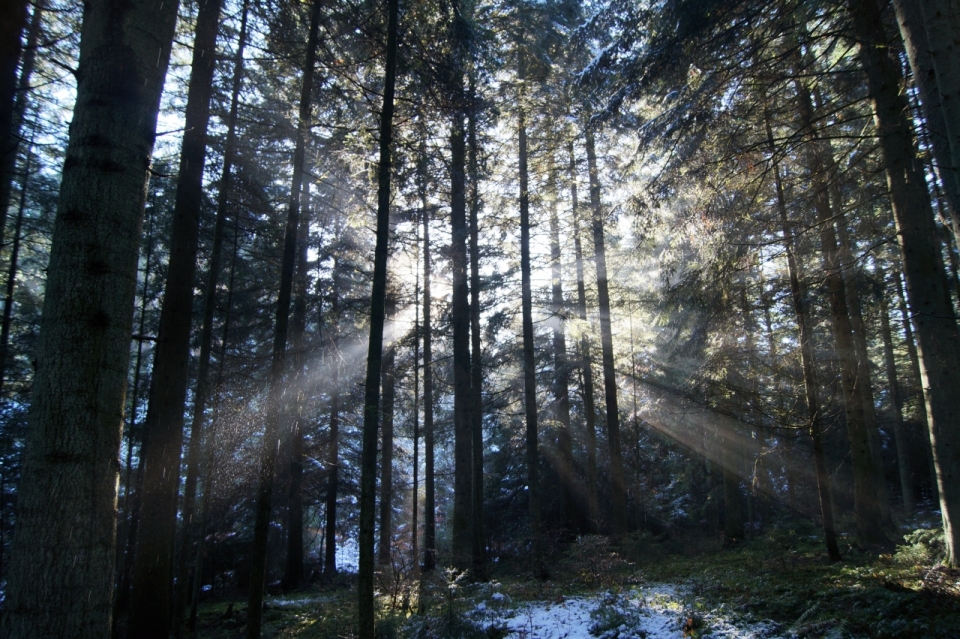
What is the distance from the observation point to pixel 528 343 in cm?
1245

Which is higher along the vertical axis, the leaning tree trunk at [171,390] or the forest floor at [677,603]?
the leaning tree trunk at [171,390]

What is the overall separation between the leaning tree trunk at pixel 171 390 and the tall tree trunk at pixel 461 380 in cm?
519

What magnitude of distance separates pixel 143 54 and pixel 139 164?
30.4 inches

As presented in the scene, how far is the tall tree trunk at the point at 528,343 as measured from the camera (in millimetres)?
11414

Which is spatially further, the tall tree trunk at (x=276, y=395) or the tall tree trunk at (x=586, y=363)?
the tall tree trunk at (x=586, y=363)

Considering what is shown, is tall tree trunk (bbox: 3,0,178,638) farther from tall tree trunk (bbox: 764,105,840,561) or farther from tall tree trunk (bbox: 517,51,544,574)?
tall tree trunk (bbox: 517,51,544,574)

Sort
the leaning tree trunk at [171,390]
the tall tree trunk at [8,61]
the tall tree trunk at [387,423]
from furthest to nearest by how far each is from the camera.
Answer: the tall tree trunk at [387,423]
the leaning tree trunk at [171,390]
the tall tree trunk at [8,61]

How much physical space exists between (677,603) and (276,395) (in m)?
7.21

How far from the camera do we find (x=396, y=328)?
1841cm

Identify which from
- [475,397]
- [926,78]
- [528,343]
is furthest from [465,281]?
[926,78]

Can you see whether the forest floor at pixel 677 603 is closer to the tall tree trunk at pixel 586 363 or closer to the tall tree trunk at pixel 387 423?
the tall tree trunk at pixel 387 423

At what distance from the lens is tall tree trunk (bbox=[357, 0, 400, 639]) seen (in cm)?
532

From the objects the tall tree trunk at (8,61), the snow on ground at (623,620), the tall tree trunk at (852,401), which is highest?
the tall tree trunk at (8,61)

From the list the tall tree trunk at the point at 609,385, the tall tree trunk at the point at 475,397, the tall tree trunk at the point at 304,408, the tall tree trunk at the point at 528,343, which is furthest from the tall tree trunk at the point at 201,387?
the tall tree trunk at the point at 609,385
